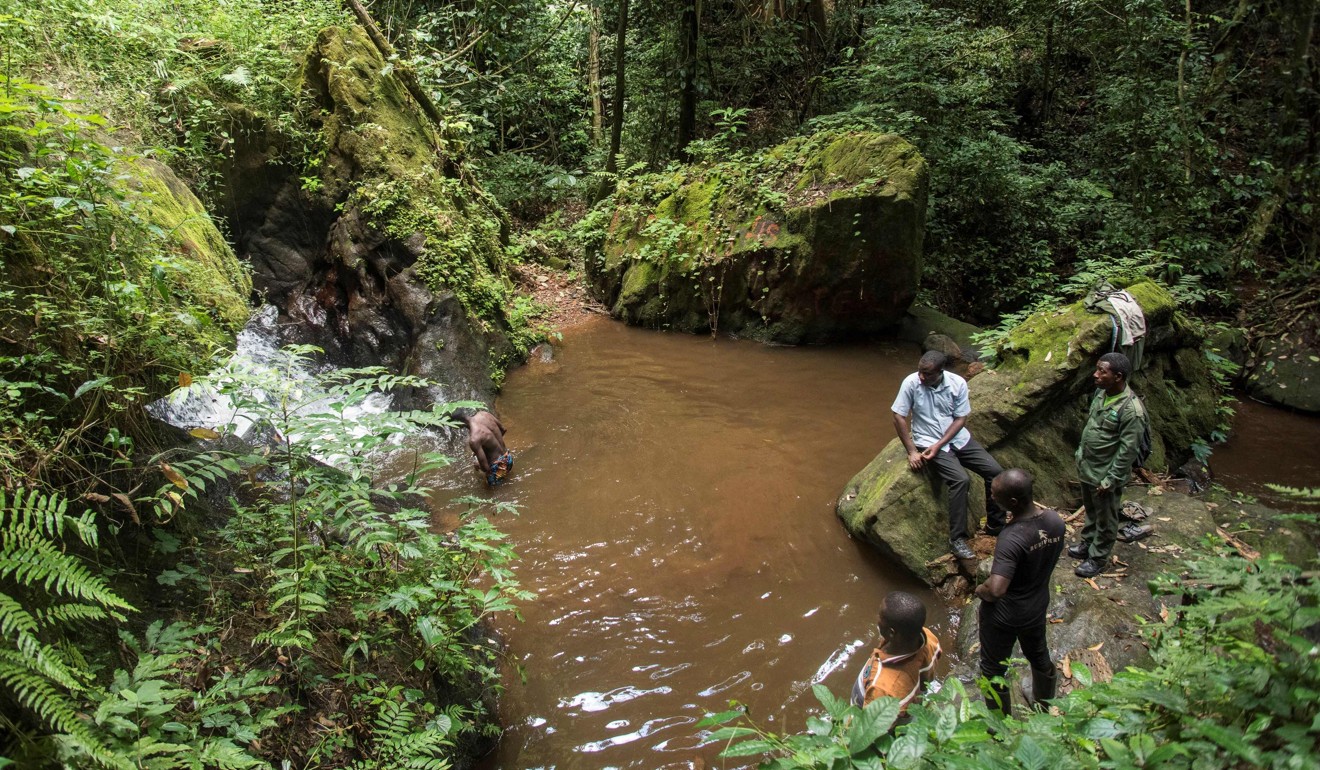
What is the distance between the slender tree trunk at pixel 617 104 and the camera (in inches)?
477

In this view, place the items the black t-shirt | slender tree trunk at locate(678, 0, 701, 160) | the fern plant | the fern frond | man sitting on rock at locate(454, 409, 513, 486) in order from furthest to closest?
slender tree trunk at locate(678, 0, 701, 160) < man sitting on rock at locate(454, 409, 513, 486) < the black t-shirt < the fern frond < the fern plant

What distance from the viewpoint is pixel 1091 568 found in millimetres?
4902

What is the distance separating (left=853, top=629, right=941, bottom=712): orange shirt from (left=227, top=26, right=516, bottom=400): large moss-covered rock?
249 inches

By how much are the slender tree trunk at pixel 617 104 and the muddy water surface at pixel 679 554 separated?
5624 mm

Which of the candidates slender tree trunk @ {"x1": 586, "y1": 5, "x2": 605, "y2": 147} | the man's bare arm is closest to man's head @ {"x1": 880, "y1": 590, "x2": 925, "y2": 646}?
the man's bare arm

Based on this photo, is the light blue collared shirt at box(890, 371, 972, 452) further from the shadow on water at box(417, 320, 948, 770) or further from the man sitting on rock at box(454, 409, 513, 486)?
the man sitting on rock at box(454, 409, 513, 486)

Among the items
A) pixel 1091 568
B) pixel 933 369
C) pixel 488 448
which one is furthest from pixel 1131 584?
pixel 488 448

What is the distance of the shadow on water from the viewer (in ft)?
13.9

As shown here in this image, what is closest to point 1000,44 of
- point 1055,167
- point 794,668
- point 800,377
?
point 1055,167

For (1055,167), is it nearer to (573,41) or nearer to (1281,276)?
(1281,276)

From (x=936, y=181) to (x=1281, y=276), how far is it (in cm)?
532

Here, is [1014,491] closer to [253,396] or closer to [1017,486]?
[1017,486]

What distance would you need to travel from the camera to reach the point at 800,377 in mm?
9336

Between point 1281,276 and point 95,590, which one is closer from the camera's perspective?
point 95,590
